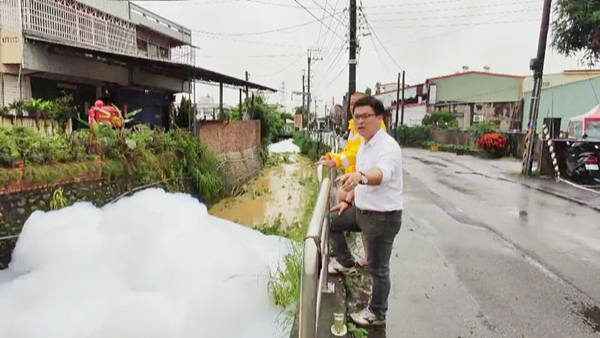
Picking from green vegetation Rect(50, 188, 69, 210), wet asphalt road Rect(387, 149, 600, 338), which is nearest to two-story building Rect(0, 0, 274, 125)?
green vegetation Rect(50, 188, 69, 210)

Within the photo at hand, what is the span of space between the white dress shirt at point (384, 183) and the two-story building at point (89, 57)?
10.6 m

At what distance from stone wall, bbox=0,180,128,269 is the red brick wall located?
4760 millimetres

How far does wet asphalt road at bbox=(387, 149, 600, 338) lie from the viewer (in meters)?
3.24

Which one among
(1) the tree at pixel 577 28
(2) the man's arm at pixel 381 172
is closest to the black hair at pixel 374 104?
(2) the man's arm at pixel 381 172

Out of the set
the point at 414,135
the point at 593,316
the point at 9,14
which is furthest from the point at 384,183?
the point at 414,135

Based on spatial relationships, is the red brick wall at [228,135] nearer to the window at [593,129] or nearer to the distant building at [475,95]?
the window at [593,129]

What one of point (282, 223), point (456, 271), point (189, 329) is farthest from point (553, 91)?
point (189, 329)

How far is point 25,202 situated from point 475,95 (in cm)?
3838

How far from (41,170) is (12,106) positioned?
3.99m

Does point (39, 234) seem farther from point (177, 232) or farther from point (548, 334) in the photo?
point (548, 334)

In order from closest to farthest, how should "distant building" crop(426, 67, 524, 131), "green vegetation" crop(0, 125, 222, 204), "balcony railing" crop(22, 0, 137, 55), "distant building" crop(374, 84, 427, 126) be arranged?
1. "green vegetation" crop(0, 125, 222, 204)
2. "balcony railing" crop(22, 0, 137, 55)
3. "distant building" crop(426, 67, 524, 131)
4. "distant building" crop(374, 84, 427, 126)

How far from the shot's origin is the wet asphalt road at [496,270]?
3244 millimetres

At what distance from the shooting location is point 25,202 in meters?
6.80

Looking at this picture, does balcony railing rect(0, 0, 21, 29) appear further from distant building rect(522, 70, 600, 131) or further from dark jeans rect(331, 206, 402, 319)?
distant building rect(522, 70, 600, 131)
